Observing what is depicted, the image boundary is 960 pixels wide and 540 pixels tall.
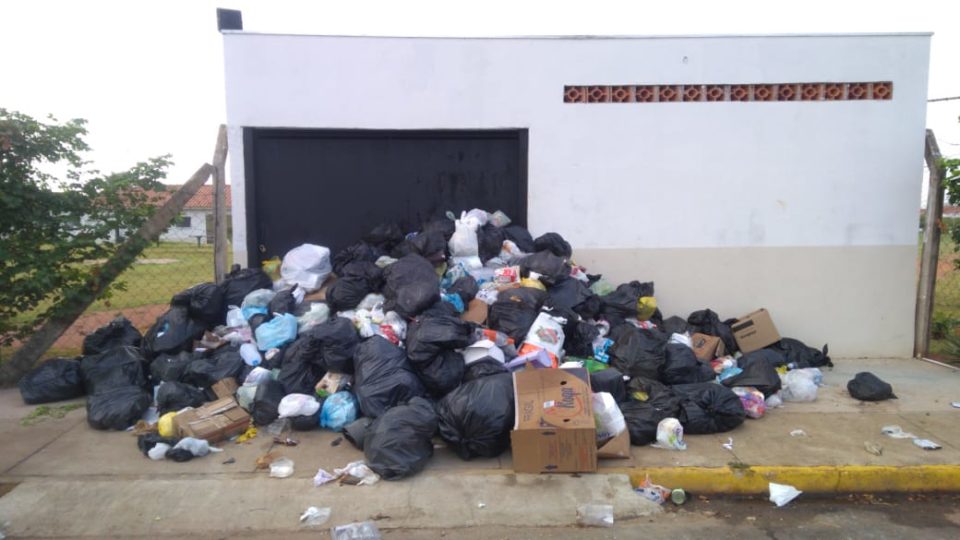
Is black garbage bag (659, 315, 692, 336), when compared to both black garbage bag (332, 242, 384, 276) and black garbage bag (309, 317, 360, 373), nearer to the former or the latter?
black garbage bag (332, 242, 384, 276)

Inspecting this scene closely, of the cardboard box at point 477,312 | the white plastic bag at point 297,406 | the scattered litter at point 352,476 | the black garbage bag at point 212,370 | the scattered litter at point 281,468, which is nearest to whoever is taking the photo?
the scattered litter at point 352,476

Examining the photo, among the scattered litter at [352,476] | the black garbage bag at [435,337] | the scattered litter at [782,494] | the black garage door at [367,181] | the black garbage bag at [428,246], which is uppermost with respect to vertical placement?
the black garage door at [367,181]

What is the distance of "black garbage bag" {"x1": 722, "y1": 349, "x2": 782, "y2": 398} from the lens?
528cm

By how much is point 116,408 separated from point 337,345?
1.71 m

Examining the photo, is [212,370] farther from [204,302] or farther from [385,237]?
[385,237]

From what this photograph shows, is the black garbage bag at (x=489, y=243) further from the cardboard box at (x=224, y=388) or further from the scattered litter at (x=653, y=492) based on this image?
the scattered litter at (x=653, y=492)

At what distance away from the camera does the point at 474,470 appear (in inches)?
163

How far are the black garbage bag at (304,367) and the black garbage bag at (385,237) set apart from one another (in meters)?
1.60

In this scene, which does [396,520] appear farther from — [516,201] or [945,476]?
[516,201]

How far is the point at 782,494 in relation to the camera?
3889 mm

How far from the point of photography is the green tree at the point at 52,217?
544cm

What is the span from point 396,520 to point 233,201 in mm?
4265

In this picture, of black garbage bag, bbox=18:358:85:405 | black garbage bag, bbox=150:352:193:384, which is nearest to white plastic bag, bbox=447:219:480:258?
black garbage bag, bbox=150:352:193:384

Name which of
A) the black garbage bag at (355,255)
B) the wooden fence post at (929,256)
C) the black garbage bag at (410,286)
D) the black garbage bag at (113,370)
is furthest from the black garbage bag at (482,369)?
the wooden fence post at (929,256)
